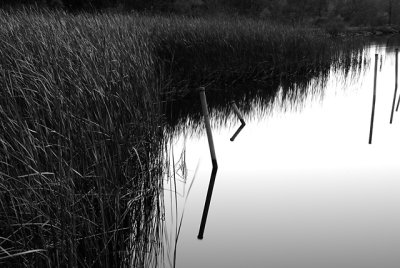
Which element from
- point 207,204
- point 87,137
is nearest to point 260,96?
point 207,204

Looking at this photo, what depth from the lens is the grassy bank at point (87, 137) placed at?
2.37 metres

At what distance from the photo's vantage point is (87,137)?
3240 mm

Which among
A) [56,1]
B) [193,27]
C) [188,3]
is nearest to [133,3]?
[188,3]

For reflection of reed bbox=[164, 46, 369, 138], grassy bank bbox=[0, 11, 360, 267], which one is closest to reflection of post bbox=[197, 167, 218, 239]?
grassy bank bbox=[0, 11, 360, 267]

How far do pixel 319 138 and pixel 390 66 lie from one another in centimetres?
1027

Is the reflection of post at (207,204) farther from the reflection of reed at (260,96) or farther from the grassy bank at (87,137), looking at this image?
the reflection of reed at (260,96)

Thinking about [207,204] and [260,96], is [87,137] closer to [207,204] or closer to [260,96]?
[207,204]

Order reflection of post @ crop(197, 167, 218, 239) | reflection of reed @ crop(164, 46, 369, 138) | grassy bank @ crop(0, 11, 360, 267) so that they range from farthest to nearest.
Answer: reflection of reed @ crop(164, 46, 369, 138), reflection of post @ crop(197, 167, 218, 239), grassy bank @ crop(0, 11, 360, 267)

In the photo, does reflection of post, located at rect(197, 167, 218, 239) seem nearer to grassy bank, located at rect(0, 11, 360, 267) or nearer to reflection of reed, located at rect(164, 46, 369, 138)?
grassy bank, located at rect(0, 11, 360, 267)

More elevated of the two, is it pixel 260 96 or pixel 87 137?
pixel 87 137

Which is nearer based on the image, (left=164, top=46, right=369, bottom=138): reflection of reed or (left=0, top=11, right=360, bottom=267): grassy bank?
(left=0, top=11, right=360, bottom=267): grassy bank

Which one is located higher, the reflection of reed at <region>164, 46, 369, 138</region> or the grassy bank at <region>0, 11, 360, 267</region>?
the grassy bank at <region>0, 11, 360, 267</region>

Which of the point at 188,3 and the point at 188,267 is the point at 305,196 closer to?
the point at 188,267

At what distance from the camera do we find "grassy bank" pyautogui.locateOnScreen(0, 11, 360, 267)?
2.37m
